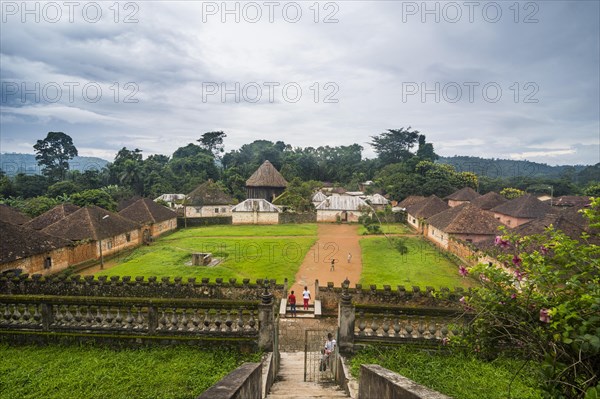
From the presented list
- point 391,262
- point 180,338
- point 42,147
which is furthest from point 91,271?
point 42,147

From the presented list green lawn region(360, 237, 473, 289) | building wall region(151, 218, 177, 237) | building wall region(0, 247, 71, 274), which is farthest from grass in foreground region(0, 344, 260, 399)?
building wall region(151, 218, 177, 237)

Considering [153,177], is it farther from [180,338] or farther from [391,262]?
[180,338]

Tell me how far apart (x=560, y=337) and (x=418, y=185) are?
55.0 m

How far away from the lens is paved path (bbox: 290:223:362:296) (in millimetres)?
20422

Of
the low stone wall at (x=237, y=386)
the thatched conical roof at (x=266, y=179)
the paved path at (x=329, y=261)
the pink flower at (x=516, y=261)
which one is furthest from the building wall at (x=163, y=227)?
the pink flower at (x=516, y=261)

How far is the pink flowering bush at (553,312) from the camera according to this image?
110 inches

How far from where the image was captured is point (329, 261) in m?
25.2

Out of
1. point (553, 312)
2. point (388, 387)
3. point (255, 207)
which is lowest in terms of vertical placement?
point (388, 387)

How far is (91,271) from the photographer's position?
2372cm

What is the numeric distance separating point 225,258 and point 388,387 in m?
22.1

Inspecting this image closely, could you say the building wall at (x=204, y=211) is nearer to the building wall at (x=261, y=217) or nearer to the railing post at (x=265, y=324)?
the building wall at (x=261, y=217)

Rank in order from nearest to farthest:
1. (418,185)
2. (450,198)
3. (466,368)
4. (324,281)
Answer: (466,368), (324,281), (450,198), (418,185)

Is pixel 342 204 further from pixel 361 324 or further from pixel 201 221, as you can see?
pixel 361 324

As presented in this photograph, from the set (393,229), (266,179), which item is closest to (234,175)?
(266,179)
